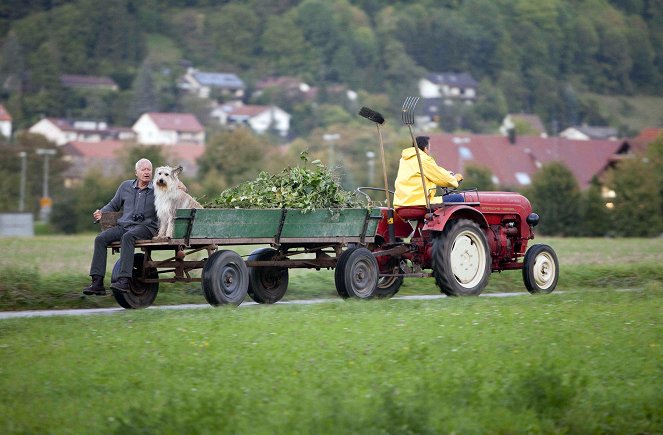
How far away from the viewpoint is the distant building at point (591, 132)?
501 feet

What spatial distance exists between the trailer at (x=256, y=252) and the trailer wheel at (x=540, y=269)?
2.25 meters

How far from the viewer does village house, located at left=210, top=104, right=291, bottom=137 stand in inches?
6654

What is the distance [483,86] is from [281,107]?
90.0 feet

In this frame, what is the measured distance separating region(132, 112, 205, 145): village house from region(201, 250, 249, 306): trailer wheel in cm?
14058

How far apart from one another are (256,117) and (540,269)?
159 metres

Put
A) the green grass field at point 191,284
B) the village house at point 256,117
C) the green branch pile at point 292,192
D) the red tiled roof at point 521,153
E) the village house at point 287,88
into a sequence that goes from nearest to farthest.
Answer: the green branch pile at point 292,192 → the green grass field at point 191,284 → the red tiled roof at point 521,153 → the village house at point 256,117 → the village house at point 287,88

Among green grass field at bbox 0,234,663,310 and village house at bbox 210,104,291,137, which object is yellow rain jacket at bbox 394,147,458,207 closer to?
green grass field at bbox 0,234,663,310

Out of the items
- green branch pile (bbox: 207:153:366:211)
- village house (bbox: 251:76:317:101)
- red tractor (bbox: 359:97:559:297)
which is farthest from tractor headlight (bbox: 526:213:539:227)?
village house (bbox: 251:76:317:101)

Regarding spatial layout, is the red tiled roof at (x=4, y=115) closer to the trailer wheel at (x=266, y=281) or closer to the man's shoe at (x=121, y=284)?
the trailer wheel at (x=266, y=281)

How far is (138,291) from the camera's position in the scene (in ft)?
52.2

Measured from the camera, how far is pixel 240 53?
652 feet

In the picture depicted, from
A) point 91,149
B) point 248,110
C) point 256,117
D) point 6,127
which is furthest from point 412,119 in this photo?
point 248,110

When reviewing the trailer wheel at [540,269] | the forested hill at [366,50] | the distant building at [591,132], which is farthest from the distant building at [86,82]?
the trailer wheel at [540,269]

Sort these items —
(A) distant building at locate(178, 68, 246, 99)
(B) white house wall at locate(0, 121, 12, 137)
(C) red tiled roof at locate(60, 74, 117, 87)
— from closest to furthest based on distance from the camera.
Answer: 1. (B) white house wall at locate(0, 121, 12, 137)
2. (C) red tiled roof at locate(60, 74, 117, 87)
3. (A) distant building at locate(178, 68, 246, 99)
